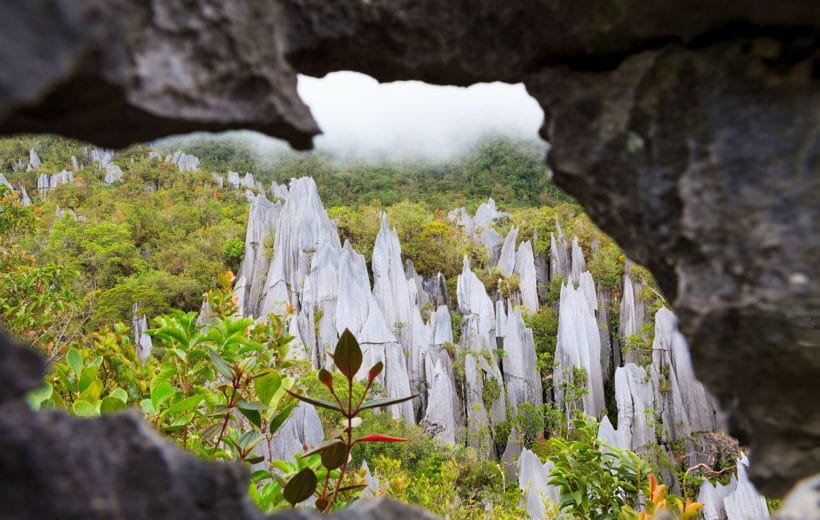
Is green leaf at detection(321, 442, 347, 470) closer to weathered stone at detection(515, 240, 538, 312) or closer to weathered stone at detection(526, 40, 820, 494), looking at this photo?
weathered stone at detection(526, 40, 820, 494)

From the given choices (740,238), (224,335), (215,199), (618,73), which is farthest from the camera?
(215,199)

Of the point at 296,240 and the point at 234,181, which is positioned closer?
the point at 296,240

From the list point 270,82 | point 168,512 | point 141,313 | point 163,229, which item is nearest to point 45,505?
point 168,512

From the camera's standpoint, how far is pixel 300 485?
4.75ft

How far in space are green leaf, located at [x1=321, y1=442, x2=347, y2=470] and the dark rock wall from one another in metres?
0.67

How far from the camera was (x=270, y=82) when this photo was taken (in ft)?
3.09

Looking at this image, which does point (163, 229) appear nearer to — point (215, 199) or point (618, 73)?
point (215, 199)

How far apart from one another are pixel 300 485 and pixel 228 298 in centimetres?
121

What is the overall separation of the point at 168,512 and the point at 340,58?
93 cm

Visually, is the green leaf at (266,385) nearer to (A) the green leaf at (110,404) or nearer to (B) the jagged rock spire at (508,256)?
(A) the green leaf at (110,404)

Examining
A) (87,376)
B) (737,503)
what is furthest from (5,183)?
(737,503)

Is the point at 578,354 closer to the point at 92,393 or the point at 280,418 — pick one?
the point at 280,418

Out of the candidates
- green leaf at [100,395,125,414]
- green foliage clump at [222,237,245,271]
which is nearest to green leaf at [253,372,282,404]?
green leaf at [100,395,125,414]

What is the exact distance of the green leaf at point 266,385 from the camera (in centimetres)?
163
